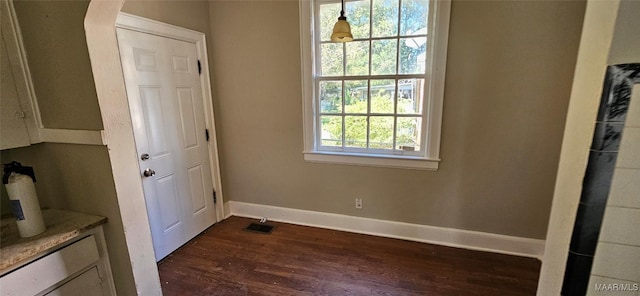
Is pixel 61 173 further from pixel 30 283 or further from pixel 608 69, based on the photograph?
pixel 608 69

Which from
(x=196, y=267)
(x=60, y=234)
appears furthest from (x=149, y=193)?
(x=60, y=234)

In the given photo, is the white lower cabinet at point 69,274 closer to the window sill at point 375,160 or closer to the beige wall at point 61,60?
the beige wall at point 61,60

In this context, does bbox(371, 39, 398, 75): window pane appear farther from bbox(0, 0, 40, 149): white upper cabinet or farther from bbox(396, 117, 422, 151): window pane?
bbox(0, 0, 40, 149): white upper cabinet

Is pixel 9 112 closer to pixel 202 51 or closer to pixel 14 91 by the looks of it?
pixel 14 91

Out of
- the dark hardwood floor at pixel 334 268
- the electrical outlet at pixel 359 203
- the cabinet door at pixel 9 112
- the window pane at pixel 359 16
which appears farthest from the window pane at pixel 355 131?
the cabinet door at pixel 9 112

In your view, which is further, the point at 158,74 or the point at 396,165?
the point at 396,165

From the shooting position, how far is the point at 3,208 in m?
1.36

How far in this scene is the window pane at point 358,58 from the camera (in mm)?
2447

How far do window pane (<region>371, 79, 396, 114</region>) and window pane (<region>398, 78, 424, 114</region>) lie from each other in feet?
0.23

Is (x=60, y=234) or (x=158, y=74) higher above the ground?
(x=158, y=74)

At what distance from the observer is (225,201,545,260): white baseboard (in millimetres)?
2350

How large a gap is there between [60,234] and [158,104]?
1336 mm

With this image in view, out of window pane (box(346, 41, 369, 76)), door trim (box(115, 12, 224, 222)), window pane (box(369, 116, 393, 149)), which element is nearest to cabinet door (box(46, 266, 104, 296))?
door trim (box(115, 12, 224, 222))

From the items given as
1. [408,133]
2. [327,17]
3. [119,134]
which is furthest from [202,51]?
[408,133]
